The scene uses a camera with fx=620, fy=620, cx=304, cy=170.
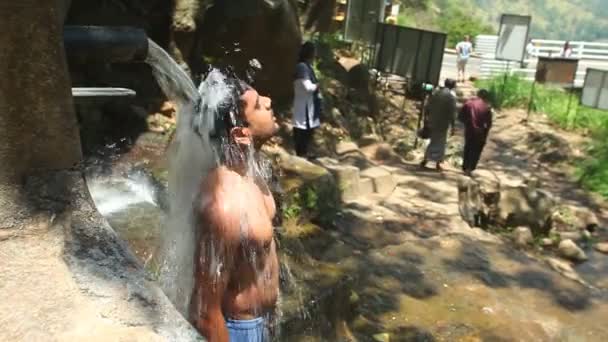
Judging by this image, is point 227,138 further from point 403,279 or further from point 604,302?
point 604,302

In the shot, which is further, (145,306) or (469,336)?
(469,336)

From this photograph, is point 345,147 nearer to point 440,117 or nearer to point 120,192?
point 440,117

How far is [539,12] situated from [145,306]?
15370cm

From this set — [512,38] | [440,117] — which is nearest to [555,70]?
[512,38]

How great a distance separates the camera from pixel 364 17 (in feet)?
44.3

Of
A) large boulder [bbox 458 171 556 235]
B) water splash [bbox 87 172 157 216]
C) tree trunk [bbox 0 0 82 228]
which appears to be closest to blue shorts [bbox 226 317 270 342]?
tree trunk [bbox 0 0 82 228]

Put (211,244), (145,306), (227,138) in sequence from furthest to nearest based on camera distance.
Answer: (227,138) < (211,244) < (145,306)

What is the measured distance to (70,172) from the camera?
1.87 metres

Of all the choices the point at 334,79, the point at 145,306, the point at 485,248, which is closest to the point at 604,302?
the point at 485,248

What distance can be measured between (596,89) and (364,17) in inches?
197

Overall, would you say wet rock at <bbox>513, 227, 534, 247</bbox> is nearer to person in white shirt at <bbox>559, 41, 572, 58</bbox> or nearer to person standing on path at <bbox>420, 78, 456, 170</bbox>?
person standing on path at <bbox>420, 78, 456, 170</bbox>

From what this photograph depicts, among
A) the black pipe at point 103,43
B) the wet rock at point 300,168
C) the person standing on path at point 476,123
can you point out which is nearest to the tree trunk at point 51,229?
the black pipe at point 103,43

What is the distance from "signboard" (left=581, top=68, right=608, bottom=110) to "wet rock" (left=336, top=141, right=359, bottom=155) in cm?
537

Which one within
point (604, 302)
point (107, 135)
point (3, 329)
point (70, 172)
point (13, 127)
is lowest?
point (604, 302)
